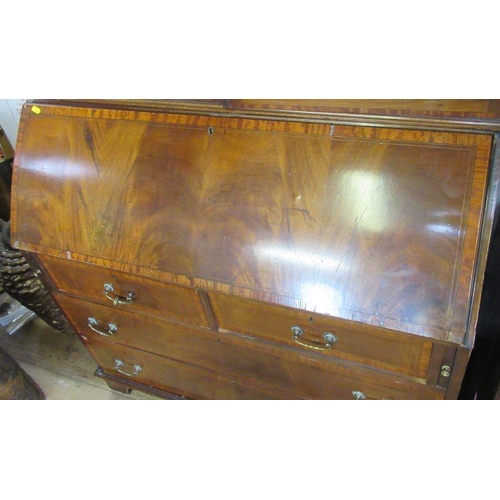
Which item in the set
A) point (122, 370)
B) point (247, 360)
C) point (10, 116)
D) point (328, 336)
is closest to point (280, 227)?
point (328, 336)

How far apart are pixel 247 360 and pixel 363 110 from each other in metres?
0.68

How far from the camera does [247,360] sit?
1108 millimetres

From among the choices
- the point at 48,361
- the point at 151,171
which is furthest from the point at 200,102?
the point at 48,361

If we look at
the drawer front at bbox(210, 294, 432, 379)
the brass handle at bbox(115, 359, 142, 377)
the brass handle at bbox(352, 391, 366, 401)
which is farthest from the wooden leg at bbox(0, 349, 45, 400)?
the brass handle at bbox(352, 391, 366, 401)

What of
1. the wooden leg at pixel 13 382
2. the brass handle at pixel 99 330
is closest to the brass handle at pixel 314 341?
the brass handle at pixel 99 330

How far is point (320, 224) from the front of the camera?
0.83 meters

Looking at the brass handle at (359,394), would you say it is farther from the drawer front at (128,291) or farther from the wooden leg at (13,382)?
the wooden leg at (13,382)

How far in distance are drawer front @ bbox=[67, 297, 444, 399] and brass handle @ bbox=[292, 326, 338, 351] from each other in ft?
0.29

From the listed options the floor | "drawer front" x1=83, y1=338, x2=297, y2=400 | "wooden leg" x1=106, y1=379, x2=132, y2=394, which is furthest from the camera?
the floor

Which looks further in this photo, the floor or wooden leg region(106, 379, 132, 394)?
the floor

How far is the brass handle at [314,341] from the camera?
88cm

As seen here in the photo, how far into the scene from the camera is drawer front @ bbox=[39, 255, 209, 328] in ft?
3.31

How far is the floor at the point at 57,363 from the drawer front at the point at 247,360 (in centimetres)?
44

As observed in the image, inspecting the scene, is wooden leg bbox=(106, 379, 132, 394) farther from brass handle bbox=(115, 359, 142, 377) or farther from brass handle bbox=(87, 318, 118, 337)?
brass handle bbox=(87, 318, 118, 337)
